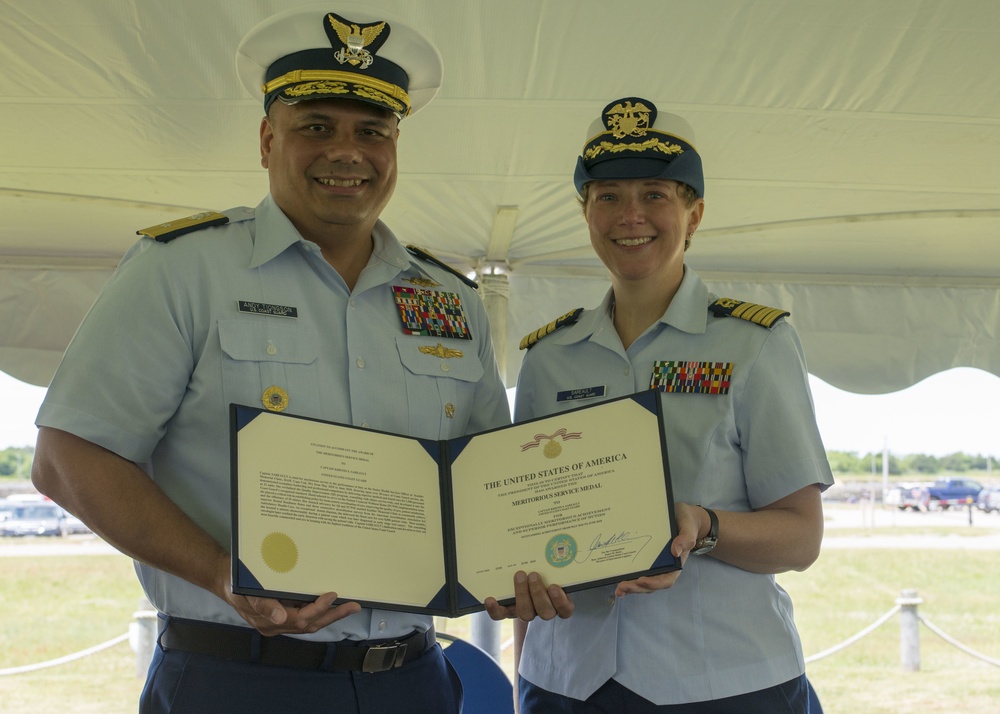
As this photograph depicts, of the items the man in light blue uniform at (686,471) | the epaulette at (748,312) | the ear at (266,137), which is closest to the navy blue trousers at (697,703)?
the man in light blue uniform at (686,471)

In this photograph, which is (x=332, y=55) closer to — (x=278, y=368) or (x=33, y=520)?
(x=278, y=368)

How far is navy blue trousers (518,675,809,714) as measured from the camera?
186 cm

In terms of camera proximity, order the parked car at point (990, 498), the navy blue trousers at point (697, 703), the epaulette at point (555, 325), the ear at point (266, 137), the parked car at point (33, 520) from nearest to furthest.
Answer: the navy blue trousers at point (697, 703) < the ear at point (266, 137) < the epaulette at point (555, 325) < the parked car at point (33, 520) < the parked car at point (990, 498)

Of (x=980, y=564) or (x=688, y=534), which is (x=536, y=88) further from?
(x=980, y=564)

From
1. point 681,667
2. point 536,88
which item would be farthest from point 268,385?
point 536,88

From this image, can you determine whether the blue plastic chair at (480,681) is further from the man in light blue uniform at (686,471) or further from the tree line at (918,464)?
the tree line at (918,464)

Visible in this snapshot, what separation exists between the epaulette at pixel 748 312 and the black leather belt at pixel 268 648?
1.03m

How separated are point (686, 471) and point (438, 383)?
560 mm

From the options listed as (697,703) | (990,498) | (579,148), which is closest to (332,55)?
(697,703)

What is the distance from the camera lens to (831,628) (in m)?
12.2

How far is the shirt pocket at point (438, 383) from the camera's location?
6.33ft

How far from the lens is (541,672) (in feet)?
6.73

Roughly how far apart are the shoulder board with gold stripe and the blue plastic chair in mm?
1916

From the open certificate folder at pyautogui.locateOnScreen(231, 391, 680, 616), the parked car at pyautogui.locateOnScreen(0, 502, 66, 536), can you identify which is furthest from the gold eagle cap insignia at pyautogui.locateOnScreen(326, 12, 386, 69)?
the parked car at pyautogui.locateOnScreen(0, 502, 66, 536)
